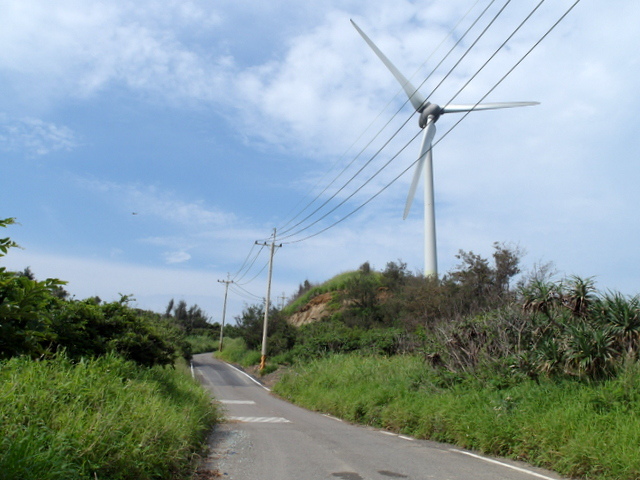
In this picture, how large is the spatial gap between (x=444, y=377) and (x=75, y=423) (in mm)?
10976

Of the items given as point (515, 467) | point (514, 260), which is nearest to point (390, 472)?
point (515, 467)

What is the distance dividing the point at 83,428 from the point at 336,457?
474 cm

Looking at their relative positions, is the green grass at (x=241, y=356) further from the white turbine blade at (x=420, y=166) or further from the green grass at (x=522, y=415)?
the green grass at (x=522, y=415)

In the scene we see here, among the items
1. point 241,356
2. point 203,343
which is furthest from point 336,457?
point 203,343

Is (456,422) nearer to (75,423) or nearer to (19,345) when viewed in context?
(75,423)

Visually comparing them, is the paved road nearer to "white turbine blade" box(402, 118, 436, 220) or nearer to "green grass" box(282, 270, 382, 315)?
"white turbine blade" box(402, 118, 436, 220)

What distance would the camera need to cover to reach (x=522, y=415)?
9.57 metres

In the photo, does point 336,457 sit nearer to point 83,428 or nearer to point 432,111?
point 83,428

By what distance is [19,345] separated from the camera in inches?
197

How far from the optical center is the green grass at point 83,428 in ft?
14.0

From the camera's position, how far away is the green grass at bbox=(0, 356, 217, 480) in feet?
14.0

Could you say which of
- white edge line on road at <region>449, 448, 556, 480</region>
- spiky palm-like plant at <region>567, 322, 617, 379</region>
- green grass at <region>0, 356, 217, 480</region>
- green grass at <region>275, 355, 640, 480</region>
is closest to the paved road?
white edge line on road at <region>449, 448, 556, 480</region>

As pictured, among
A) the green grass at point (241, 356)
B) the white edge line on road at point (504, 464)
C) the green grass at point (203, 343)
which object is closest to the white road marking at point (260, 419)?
the white edge line on road at point (504, 464)

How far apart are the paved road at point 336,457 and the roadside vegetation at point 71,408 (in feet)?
3.19
